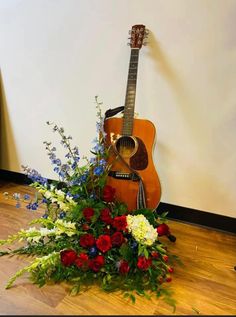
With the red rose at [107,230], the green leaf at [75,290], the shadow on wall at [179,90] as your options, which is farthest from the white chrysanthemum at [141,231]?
the shadow on wall at [179,90]

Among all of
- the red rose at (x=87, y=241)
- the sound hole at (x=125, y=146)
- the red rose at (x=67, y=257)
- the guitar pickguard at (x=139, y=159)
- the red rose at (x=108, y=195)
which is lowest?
the red rose at (x=67, y=257)

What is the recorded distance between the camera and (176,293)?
1072 millimetres

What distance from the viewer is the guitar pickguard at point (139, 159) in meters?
1.37

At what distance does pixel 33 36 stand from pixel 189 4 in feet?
3.67

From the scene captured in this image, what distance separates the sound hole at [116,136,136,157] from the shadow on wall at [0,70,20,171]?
117 centimetres

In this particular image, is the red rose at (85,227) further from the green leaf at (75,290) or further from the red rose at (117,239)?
the green leaf at (75,290)

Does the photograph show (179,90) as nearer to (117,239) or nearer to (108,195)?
(108,195)

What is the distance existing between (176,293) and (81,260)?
1.45ft

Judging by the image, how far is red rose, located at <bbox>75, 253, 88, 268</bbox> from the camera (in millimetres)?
1066

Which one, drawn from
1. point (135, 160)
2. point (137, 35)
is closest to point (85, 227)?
point (135, 160)

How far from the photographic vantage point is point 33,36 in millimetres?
1808

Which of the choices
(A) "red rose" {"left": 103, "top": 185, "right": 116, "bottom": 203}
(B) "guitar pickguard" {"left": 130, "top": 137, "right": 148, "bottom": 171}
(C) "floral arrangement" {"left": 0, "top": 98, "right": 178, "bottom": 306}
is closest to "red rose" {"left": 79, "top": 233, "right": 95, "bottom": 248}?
(C) "floral arrangement" {"left": 0, "top": 98, "right": 178, "bottom": 306}

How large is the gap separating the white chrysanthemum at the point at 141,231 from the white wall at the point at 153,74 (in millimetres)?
576

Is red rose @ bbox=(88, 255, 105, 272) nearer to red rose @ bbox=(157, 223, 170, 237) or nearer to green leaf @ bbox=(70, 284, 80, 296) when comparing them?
green leaf @ bbox=(70, 284, 80, 296)
